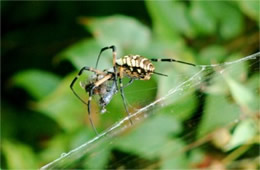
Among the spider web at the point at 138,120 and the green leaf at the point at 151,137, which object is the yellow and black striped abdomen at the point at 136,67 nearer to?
the spider web at the point at 138,120

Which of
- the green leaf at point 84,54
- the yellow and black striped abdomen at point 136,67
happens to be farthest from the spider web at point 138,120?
the green leaf at point 84,54

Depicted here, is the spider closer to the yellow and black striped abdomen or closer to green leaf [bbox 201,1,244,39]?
the yellow and black striped abdomen

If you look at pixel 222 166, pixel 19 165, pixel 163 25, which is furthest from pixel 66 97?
pixel 222 166

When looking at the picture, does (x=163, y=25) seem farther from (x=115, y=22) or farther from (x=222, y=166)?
(x=222, y=166)

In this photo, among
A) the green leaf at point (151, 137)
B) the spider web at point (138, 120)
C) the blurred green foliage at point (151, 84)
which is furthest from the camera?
the green leaf at point (151, 137)

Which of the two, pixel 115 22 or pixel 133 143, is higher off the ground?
pixel 115 22

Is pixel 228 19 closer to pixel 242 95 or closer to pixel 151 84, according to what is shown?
pixel 242 95
